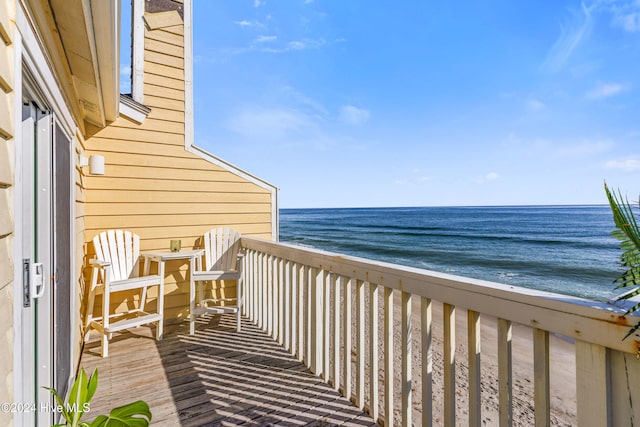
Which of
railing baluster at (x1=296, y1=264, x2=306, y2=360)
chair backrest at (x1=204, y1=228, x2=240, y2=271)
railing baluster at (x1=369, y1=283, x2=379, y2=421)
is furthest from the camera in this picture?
chair backrest at (x1=204, y1=228, x2=240, y2=271)

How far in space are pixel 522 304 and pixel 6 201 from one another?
1.55 m

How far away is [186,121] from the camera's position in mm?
3709

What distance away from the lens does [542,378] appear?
3.43 ft

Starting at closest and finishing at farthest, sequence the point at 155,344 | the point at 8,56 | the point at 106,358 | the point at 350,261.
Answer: the point at 8,56 → the point at 350,261 → the point at 106,358 → the point at 155,344

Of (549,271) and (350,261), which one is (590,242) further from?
(350,261)

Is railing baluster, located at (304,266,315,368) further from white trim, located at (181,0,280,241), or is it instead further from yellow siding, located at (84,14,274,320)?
white trim, located at (181,0,280,241)

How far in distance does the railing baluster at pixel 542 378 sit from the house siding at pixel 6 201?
149 cm

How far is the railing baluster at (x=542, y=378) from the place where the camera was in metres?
1.04

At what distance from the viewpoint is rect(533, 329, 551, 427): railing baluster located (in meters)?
1.04

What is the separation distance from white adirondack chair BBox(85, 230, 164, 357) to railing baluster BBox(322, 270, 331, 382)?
5.49 feet

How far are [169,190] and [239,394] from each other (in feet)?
7.64

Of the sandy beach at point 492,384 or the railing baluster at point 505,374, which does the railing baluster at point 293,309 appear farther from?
the railing baluster at point 505,374

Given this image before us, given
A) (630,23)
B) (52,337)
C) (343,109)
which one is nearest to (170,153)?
(52,337)

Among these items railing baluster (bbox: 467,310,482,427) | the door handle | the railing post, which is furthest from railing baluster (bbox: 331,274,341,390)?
the door handle
